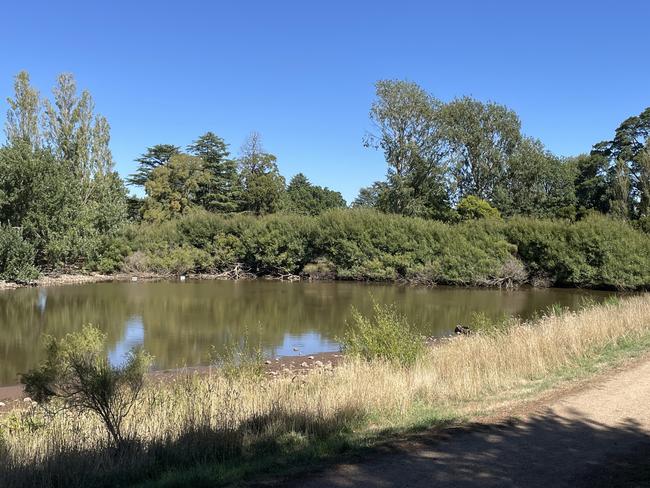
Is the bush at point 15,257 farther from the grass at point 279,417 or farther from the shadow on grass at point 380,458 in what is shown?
the shadow on grass at point 380,458

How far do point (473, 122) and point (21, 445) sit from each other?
194 ft

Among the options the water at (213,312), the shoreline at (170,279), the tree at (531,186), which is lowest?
the water at (213,312)

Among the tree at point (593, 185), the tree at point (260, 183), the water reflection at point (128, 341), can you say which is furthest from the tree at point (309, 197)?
the water reflection at point (128, 341)

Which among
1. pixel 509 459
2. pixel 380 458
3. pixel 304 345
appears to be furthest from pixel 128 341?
pixel 509 459

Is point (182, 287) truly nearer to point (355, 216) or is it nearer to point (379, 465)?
point (355, 216)

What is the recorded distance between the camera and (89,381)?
6.78 m

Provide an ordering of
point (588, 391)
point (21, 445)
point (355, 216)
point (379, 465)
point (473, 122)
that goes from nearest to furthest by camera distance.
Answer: point (379, 465)
point (21, 445)
point (588, 391)
point (355, 216)
point (473, 122)

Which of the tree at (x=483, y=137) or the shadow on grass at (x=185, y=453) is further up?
the tree at (x=483, y=137)

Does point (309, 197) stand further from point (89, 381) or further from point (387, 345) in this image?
point (89, 381)

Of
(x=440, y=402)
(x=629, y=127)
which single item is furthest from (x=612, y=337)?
(x=629, y=127)

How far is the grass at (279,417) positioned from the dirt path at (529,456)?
595 millimetres

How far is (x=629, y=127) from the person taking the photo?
61.0m

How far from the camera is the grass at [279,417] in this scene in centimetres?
549

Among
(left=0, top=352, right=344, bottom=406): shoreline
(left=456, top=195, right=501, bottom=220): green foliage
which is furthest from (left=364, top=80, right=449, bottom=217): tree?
(left=0, top=352, right=344, bottom=406): shoreline
